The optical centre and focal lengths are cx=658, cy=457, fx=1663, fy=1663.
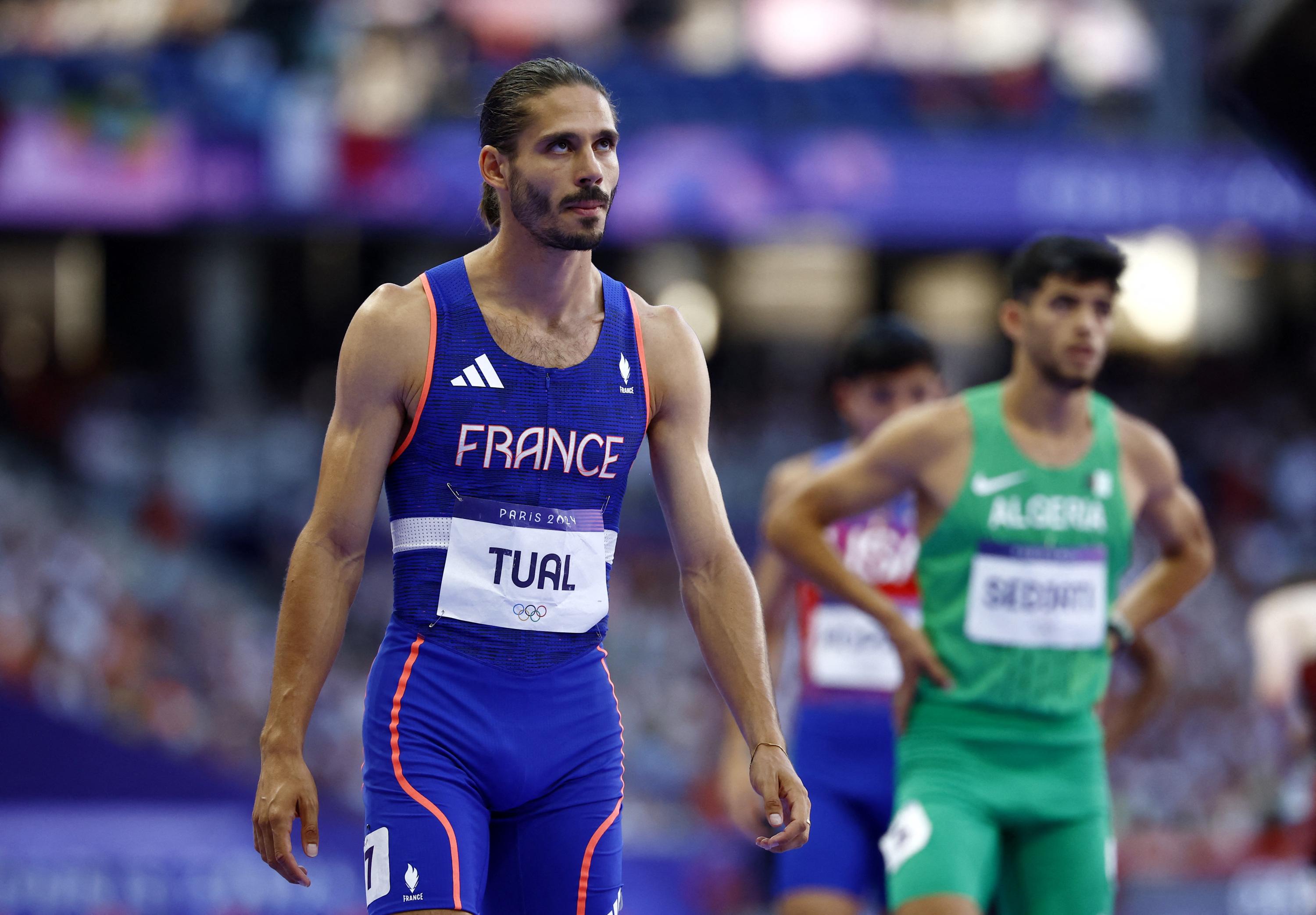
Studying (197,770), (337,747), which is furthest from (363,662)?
(197,770)

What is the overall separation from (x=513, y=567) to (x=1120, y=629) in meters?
2.32

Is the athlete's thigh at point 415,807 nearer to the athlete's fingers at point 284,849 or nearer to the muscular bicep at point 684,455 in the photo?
the athlete's fingers at point 284,849

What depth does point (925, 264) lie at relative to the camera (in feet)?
78.9

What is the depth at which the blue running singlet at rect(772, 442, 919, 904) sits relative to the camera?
18.5ft

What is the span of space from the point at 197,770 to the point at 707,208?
817cm

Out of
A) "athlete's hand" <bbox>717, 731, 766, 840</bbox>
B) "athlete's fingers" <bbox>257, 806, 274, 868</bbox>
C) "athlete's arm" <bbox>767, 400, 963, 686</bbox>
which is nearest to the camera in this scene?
"athlete's fingers" <bbox>257, 806, 274, 868</bbox>

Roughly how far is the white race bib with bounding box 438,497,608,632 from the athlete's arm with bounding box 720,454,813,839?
2.32 meters

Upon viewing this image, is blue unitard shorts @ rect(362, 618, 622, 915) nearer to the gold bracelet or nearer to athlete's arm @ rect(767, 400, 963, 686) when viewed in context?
the gold bracelet

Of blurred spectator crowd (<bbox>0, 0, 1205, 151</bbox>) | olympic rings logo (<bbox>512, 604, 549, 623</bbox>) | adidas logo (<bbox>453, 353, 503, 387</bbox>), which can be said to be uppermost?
blurred spectator crowd (<bbox>0, 0, 1205, 151</bbox>)

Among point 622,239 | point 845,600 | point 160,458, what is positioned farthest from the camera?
point 622,239

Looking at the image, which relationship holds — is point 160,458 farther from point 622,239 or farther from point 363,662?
point 622,239

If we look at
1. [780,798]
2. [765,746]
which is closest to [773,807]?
[780,798]

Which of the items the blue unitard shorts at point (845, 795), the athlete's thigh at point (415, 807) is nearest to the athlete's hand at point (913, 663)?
the blue unitard shorts at point (845, 795)

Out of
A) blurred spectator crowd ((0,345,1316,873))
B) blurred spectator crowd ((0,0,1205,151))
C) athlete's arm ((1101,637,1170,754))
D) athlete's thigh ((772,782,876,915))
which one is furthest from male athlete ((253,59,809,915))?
blurred spectator crowd ((0,0,1205,151))
